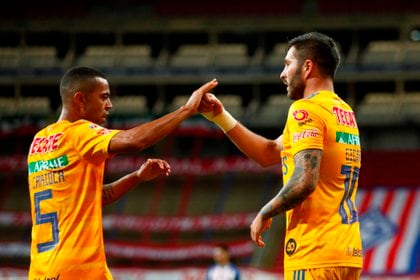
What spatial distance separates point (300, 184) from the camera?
423 centimetres

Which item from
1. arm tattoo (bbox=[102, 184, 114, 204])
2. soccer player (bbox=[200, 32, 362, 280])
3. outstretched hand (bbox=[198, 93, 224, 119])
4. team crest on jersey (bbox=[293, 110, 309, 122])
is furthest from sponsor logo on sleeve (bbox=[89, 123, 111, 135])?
team crest on jersey (bbox=[293, 110, 309, 122])

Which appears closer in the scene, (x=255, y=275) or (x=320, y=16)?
(x=255, y=275)

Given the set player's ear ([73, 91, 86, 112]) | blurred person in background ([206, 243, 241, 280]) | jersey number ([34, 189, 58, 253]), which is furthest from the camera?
blurred person in background ([206, 243, 241, 280])

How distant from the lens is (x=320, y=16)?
18656mm

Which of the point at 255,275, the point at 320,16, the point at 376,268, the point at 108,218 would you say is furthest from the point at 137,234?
the point at 320,16

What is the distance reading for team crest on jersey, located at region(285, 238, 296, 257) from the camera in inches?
173

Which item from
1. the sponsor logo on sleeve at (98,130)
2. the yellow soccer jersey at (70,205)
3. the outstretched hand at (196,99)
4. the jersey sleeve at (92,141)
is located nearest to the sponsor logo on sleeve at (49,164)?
the yellow soccer jersey at (70,205)

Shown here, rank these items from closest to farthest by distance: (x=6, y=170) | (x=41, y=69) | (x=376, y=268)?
(x=376, y=268) < (x=6, y=170) < (x=41, y=69)

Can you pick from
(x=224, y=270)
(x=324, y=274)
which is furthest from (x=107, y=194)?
(x=224, y=270)

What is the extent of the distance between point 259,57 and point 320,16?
5.78ft

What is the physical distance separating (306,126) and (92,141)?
1316mm

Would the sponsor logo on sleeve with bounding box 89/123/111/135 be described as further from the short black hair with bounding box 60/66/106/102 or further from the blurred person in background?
the blurred person in background

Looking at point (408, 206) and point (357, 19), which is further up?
point (357, 19)

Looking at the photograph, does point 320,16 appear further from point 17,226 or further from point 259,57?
point 17,226
